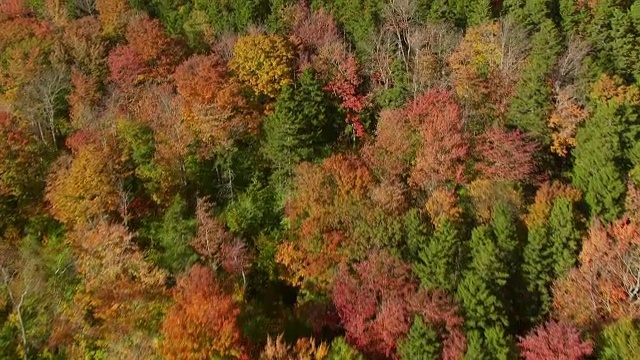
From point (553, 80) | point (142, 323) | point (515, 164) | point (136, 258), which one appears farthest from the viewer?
point (553, 80)

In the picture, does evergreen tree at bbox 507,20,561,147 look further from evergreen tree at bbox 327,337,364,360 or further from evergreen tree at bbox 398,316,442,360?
evergreen tree at bbox 327,337,364,360

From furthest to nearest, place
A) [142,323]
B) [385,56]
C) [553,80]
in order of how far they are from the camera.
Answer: [385,56] < [553,80] < [142,323]

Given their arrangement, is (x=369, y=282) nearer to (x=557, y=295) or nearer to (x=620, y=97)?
(x=557, y=295)

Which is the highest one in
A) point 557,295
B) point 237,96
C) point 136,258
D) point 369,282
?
point 237,96

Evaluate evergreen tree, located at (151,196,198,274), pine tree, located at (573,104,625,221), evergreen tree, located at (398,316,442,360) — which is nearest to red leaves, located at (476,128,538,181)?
pine tree, located at (573,104,625,221)

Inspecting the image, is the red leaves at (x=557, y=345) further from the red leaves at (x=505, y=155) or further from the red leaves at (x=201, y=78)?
the red leaves at (x=201, y=78)

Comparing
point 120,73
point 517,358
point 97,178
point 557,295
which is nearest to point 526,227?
point 557,295
